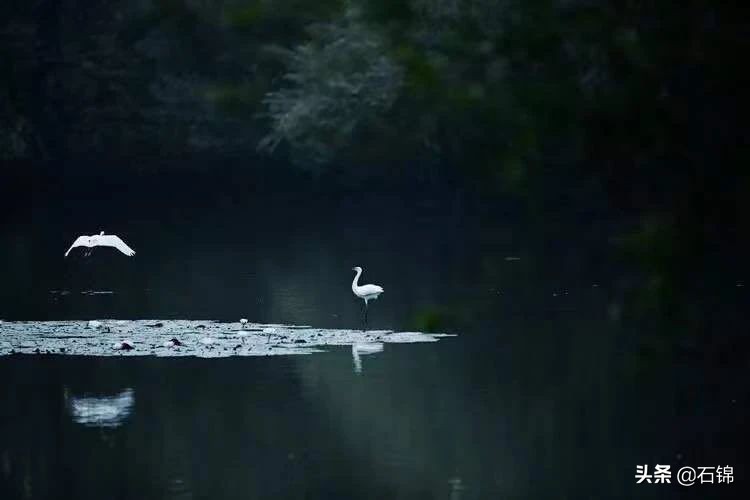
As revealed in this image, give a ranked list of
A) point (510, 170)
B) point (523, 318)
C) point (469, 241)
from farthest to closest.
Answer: point (469, 241) < point (523, 318) < point (510, 170)

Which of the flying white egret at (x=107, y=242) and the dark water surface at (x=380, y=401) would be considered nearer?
the dark water surface at (x=380, y=401)

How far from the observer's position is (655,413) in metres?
11.1

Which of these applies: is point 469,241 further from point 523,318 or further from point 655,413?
point 655,413

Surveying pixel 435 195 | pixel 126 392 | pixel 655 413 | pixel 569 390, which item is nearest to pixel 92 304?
pixel 126 392

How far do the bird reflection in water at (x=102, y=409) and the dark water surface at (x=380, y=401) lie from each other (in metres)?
0.02

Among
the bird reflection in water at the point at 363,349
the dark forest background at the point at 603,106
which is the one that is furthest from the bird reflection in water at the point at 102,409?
the dark forest background at the point at 603,106

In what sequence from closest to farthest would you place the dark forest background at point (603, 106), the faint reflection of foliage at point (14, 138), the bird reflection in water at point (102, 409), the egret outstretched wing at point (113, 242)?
the dark forest background at point (603, 106) < the bird reflection in water at point (102, 409) < the egret outstretched wing at point (113, 242) < the faint reflection of foliage at point (14, 138)

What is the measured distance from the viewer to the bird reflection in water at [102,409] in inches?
441

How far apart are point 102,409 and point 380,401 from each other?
72.9 inches

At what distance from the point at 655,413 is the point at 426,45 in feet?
26.7

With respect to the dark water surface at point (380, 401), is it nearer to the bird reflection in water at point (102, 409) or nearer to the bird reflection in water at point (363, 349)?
the bird reflection in water at point (102, 409)

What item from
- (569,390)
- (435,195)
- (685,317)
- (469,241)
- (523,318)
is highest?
(435,195)

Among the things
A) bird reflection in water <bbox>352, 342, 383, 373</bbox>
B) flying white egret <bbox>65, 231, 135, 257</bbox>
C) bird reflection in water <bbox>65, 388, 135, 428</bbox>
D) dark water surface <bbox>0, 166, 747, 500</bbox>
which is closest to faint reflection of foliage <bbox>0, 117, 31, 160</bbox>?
dark water surface <bbox>0, 166, 747, 500</bbox>

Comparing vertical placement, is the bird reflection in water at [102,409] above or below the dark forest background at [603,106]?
above
